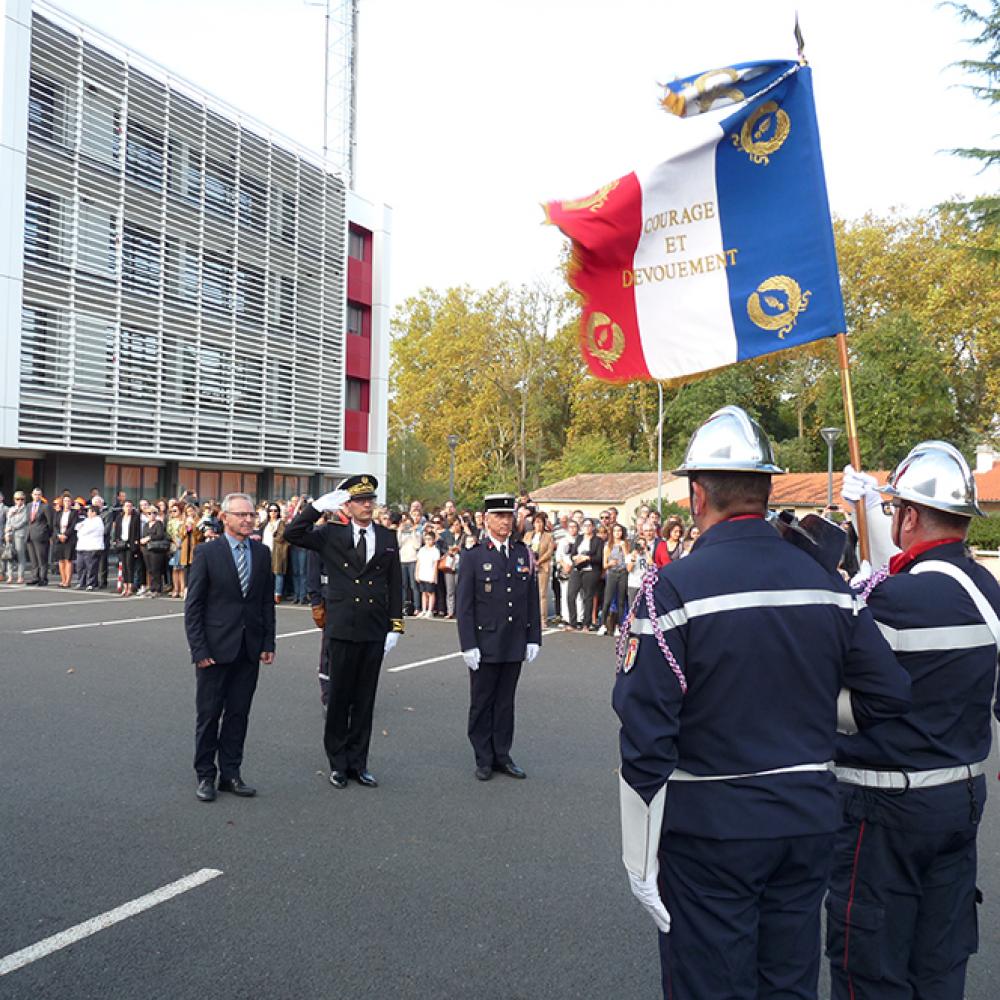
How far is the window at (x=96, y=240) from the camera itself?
84.8 ft

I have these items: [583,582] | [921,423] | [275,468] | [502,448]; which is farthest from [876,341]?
[583,582]

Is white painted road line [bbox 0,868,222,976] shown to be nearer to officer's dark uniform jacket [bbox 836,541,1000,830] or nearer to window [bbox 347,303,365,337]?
officer's dark uniform jacket [bbox 836,541,1000,830]

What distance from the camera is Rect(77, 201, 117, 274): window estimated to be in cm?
2584

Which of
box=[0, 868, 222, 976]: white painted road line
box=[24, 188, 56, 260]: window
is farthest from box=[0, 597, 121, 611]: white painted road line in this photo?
box=[0, 868, 222, 976]: white painted road line

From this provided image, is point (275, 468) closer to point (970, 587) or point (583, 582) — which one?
point (583, 582)

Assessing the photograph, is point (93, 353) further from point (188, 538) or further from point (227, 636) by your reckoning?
point (227, 636)

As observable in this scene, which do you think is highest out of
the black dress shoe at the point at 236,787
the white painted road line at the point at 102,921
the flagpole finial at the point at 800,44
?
the flagpole finial at the point at 800,44

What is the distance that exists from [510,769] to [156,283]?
24.9 metres

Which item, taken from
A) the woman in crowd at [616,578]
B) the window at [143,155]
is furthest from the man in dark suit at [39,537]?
the woman in crowd at [616,578]

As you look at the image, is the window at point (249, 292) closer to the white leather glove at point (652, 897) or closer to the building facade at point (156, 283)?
the building facade at point (156, 283)

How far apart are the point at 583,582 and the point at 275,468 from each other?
2048 centimetres

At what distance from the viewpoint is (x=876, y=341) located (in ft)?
153

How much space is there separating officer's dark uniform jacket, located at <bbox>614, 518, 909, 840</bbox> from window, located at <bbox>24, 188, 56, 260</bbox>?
1024 inches

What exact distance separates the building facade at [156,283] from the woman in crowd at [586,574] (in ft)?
51.9
